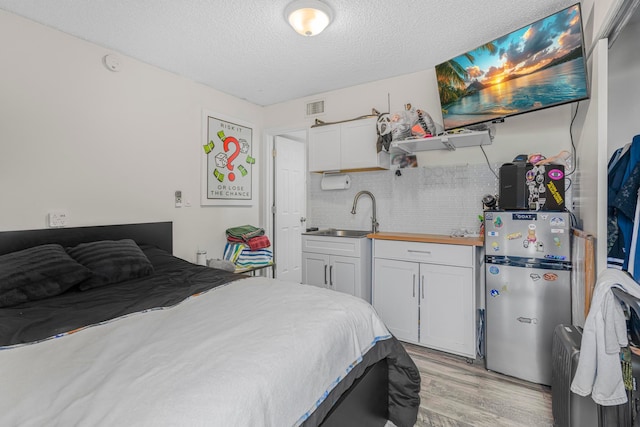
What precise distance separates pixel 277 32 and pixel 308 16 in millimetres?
408

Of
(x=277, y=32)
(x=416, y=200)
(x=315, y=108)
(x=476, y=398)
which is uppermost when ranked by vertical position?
(x=277, y=32)

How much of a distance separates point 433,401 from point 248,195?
2.99 metres

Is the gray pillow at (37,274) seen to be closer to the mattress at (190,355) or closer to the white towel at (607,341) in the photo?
the mattress at (190,355)

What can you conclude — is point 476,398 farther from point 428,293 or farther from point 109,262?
Result: point 109,262

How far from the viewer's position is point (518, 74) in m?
2.20

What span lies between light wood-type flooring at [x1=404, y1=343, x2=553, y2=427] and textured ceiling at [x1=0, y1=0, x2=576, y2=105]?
105 inches

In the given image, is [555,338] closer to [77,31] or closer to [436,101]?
[436,101]

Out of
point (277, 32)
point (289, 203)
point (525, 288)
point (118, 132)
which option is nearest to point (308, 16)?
point (277, 32)

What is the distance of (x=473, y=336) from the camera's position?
240cm

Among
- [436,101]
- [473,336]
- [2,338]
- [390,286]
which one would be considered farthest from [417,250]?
[2,338]

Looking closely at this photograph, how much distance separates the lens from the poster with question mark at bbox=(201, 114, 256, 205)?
3.42m

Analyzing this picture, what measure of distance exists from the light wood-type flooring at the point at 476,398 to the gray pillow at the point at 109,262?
82.1 inches

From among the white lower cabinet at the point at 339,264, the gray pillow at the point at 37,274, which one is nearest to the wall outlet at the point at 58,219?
the gray pillow at the point at 37,274

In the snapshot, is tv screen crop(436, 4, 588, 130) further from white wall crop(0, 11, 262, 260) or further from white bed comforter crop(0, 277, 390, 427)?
white wall crop(0, 11, 262, 260)
